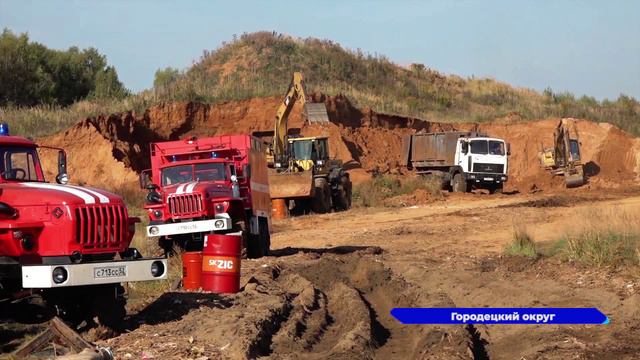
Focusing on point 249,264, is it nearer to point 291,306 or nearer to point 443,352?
point 291,306

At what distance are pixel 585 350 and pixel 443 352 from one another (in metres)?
1.49

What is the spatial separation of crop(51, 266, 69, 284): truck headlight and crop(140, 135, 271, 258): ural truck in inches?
292

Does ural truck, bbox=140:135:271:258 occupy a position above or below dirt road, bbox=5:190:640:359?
above

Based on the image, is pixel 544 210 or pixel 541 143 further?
pixel 541 143

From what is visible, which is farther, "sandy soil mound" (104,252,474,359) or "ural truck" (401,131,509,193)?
"ural truck" (401,131,509,193)

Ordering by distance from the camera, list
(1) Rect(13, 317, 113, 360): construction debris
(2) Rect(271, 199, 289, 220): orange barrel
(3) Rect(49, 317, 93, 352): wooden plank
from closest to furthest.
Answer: (1) Rect(13, 317, 113, 360): construction debris < (3) Rect(49, 317, 93, 352): wooden plank < (2) Rect(271, 199, 289, 220): orange barrel

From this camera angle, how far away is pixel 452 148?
42.3 metres

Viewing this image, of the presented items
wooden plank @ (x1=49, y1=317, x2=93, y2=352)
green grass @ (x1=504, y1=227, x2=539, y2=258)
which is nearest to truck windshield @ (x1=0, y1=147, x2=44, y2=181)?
wooden plank @ (x1=49, y1=317, x2=93, y2=352)

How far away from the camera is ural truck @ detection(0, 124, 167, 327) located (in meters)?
9.22

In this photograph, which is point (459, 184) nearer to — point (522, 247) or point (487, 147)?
Answer: point (487, 147)

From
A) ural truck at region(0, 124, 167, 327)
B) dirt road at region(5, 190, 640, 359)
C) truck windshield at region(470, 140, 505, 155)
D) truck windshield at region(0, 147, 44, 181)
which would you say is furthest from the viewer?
truck windshield at region(470, 140, 505, 155)

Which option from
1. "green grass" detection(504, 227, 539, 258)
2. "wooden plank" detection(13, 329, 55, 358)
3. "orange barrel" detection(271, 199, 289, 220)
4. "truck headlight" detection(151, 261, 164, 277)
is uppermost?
"truck headlight" detection(151, 261, 164, 277)

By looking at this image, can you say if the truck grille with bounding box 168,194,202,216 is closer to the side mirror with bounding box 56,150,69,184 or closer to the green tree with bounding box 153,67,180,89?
the side mirror with bounding box 56,150,69,184

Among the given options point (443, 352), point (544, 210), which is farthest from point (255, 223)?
point (544, 210)
